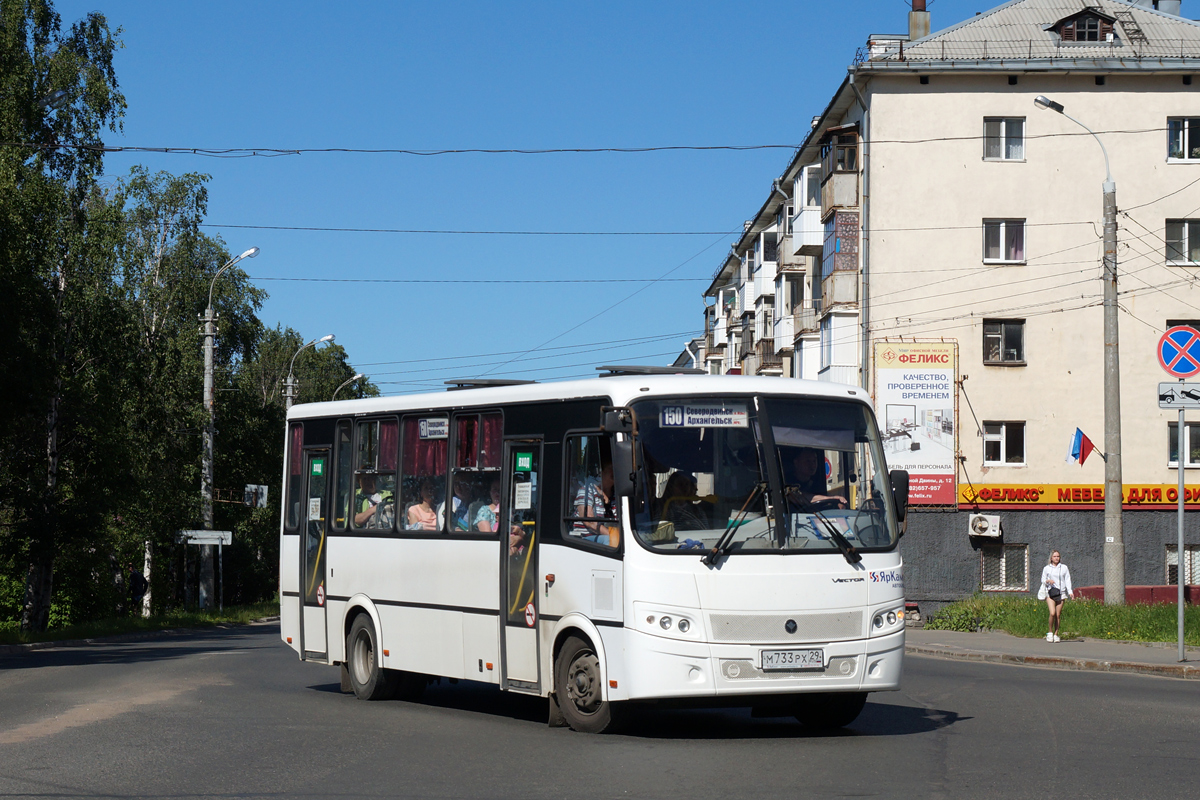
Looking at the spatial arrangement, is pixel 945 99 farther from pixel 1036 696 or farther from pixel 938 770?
pixel 938 770

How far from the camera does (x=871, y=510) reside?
12.3 meters

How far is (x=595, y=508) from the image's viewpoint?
1216 cm

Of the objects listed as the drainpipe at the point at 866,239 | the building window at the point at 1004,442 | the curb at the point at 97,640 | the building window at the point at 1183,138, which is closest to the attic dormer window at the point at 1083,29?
the building window at the point at 1183,138

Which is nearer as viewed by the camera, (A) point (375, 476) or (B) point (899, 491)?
(B) point (899, 491)

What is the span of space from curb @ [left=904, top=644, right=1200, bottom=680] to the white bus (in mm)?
9262

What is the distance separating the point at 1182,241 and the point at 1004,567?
35.5 ft

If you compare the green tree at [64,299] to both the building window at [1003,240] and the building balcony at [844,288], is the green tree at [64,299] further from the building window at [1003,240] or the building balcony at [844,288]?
the building window at [1003,240]

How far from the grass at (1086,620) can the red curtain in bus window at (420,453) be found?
12635mm

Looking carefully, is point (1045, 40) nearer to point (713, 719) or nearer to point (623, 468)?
point (713, 719)

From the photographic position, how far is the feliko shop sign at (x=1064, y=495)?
44.8 metres

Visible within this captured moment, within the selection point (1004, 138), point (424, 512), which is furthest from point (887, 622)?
point (1004, 138)

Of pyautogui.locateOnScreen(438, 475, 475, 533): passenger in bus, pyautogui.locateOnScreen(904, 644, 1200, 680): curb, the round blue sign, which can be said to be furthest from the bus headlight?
pyautogui.locateOnScreen(904, 644, 1200, 680): curb

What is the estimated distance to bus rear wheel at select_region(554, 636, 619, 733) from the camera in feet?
39.1

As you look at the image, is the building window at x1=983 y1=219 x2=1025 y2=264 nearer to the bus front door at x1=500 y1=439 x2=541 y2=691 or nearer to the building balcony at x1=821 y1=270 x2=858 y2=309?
the building balcony at x1=821 y1=270 x2=858 y2=309
